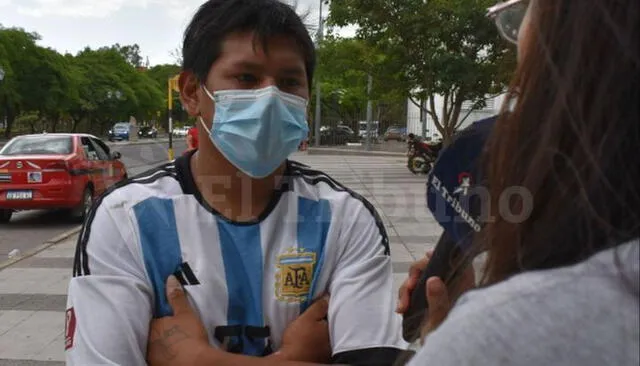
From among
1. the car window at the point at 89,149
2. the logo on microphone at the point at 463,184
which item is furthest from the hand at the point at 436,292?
the car window at the point at 89,149

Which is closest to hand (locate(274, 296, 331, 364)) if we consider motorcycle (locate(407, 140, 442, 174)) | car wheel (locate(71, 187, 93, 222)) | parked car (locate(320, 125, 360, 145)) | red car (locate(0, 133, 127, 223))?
red car (locate(0, 133, 127, 223))

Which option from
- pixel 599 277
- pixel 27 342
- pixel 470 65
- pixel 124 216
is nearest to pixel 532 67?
pixel 599 277

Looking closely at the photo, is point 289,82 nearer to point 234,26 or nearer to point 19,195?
point 234,26

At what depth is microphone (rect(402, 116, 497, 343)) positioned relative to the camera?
1.07 m

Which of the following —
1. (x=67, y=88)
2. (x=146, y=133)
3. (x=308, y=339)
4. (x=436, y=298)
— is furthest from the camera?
(x=146, y=133)

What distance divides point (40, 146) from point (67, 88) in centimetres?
3328

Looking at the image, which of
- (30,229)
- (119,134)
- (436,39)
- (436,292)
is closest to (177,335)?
(436,292)

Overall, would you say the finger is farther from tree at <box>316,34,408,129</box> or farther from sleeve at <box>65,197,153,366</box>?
tree at <box>316,34,408,129</box>

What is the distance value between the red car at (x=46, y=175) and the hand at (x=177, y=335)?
25.5ft

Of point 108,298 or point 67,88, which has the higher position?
point 67,88

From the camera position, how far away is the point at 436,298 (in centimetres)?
108

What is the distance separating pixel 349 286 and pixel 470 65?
35.2 ft

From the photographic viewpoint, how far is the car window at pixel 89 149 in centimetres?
980

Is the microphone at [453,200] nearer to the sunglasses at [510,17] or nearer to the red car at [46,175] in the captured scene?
the sunglasses at [510,17]
